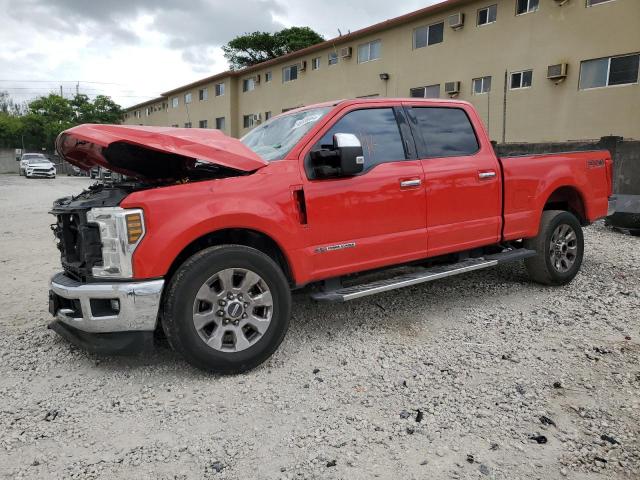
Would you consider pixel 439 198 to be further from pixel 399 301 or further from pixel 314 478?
pixel 314 478

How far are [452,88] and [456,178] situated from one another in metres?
16.5

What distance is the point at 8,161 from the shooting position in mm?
42719

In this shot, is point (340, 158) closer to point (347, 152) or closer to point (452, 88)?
point (347, 152)

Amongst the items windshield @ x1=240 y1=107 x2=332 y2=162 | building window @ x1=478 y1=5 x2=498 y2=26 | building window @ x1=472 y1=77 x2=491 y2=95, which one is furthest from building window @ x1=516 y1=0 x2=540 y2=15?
windshield @ x1=240 y1=107 x2=332 y2=162

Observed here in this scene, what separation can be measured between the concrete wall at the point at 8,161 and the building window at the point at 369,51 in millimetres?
34468

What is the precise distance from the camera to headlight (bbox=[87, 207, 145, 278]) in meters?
3.04

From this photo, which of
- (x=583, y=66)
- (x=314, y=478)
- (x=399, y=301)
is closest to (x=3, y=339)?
(x=314, y=478)

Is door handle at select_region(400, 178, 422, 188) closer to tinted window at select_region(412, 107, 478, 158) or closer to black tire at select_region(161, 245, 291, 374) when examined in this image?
tinted window at select_region(412, 107, 478, 158)

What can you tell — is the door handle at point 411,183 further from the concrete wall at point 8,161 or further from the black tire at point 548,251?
the concrete wall at point 8,161

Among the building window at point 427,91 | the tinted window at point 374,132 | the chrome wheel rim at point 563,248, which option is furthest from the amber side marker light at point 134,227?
the building window at point 427,91

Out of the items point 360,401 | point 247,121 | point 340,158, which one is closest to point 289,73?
point 247,121

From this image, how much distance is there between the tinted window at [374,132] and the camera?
3992mm

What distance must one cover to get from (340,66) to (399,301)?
22.4 meters

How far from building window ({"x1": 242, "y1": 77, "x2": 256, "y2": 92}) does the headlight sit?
3112cm
